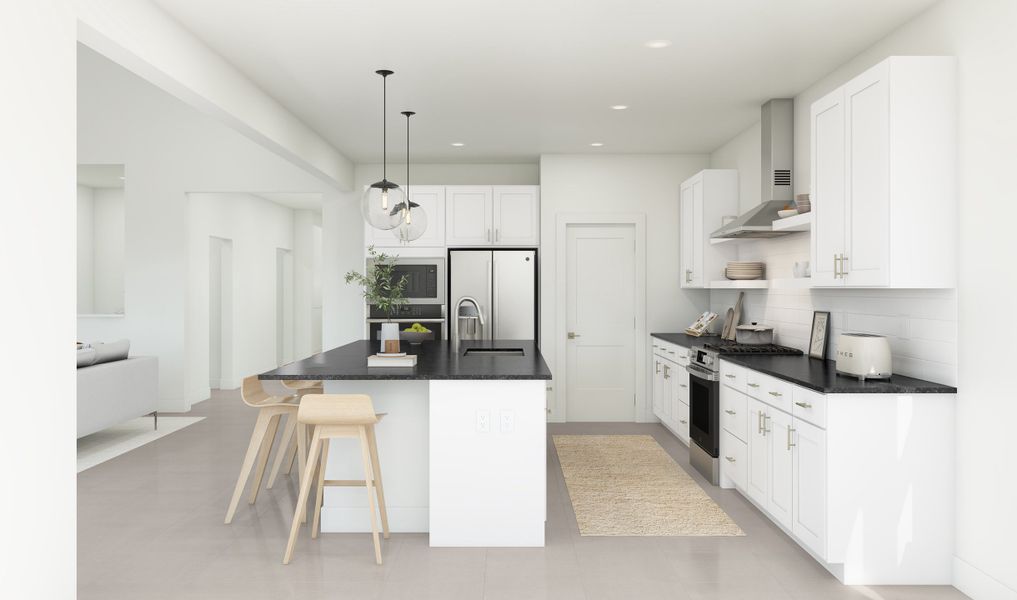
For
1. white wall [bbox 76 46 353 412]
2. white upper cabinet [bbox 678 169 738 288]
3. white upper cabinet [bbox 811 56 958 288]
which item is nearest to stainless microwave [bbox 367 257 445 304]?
white wall [bbox 76 46 353 412]

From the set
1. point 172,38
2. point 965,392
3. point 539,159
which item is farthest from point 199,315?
point 965,392

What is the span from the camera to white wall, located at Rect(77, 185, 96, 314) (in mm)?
9672

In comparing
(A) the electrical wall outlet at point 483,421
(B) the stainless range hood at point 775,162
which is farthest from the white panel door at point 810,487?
(B) the stainless range hood at point 775,162

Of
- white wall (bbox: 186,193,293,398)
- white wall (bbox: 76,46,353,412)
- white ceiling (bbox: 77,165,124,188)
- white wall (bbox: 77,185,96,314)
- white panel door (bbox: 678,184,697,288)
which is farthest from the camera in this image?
white wall (bbox: 77,185,96,314)

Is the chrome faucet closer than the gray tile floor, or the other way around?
the gray tile floor

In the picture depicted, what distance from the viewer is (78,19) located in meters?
2.76

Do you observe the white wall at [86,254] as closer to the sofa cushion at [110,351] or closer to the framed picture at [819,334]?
the sofa cushion at [110,351]

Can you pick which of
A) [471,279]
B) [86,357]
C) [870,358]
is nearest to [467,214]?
[471,279]

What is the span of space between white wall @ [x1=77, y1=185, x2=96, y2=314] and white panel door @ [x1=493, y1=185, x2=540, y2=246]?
6388mm

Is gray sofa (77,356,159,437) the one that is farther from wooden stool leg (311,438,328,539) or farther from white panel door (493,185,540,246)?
white panel door (493,185,540,246)

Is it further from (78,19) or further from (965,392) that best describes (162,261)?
(965,392)

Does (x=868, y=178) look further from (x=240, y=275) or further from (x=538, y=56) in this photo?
(x=240, y=275)

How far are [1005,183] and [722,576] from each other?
2138mm

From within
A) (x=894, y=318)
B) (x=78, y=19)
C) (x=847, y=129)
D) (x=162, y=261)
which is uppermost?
(x=78, y=19)
